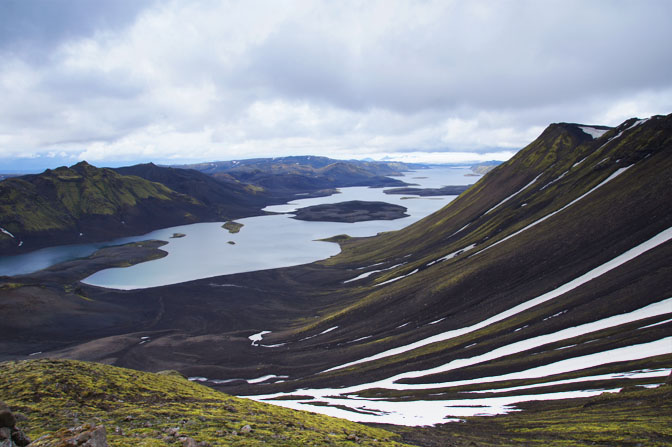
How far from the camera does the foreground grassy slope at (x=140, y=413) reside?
14.5m

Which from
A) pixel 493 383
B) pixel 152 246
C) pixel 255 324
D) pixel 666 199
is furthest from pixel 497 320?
pixel 152 246

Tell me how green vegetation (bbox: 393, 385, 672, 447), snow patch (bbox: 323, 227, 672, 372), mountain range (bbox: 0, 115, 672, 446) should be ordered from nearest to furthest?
green vegetation (bbox: 393, 385, 672, 447)
mountain range (bbox: 0, 115, 672, 446)
snow patch (bbox: 323, 227, 672, 372)

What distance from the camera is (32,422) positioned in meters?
15.4

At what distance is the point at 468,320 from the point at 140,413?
4106cm

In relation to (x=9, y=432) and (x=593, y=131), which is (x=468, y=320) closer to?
(x=9, y=432)

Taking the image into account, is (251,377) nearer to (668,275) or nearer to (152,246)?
(668,275)

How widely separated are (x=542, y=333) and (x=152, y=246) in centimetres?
14793

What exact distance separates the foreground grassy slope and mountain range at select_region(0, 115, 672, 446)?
7.26 m

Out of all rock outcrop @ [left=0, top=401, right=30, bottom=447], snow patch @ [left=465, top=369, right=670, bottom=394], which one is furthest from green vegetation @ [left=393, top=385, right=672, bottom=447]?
rock outcrop @ [left=0, top=401, right=30, bottom=447]

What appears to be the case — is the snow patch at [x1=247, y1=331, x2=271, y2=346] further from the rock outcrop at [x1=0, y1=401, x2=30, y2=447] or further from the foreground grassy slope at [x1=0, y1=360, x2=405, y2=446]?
the rock outcrop at [x1=0, y1=401, x2=30, y2=447]

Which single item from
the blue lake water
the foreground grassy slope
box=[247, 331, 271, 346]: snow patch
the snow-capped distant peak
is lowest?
box=[247, 331, 271, 346]: snow patch

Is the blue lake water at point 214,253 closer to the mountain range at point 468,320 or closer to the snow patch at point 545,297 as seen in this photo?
the mountain range at point 468,320

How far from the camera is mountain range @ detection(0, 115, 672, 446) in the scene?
88.4 ft

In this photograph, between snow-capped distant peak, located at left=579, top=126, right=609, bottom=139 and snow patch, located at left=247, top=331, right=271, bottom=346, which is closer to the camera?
snow patch, located at left=247, top=331, right=271, bottom=346
